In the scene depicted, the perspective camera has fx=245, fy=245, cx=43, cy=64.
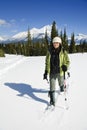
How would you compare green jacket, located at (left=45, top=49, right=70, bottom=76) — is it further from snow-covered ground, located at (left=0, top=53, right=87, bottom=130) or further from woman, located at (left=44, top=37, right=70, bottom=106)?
snow-covered ground, located at (left=0, top=53, right=87, bottom=130)

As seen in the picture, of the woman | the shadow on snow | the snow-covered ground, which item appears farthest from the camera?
the shadow on snow

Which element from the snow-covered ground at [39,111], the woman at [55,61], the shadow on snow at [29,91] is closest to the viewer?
the snow-covered ground at [39,111]

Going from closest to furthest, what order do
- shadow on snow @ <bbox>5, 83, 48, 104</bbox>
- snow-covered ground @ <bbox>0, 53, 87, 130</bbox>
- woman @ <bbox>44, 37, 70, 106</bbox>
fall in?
snow-covered ground @ <bbox>0, 53, 87, 130</bbox>, woman @ <bbox>44, 37, 70, 106</bbox>, shadow on snow @ <bbox>5, 83, 48, 104</bbox>

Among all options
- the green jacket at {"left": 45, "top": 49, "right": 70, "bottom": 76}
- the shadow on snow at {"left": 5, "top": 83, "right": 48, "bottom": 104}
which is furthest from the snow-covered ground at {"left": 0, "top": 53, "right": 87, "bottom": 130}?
the green jacket at {"left": 45, "top": 49, "right": 70, "bottom": 76}

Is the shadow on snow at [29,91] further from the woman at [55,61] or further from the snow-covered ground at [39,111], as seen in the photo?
the woman at [55,61]

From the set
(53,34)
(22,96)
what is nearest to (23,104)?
(22,96)

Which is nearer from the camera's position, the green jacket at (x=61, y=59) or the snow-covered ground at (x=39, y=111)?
the snow-covered ground at (x=39, y=111)

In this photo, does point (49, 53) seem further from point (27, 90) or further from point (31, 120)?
point (27, 90)

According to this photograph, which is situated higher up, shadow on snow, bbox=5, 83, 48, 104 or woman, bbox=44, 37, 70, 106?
woman, bbox=44, 37, 70, 106

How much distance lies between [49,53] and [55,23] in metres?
75.4

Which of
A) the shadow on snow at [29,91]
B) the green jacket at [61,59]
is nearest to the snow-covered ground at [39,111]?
the shadow on snow at [29,91]

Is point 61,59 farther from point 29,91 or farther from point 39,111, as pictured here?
point 29,91

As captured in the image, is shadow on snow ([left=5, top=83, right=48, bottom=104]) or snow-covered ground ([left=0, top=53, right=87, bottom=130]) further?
shadow on snow ([left=5, top=83, right=48, bottom=104])

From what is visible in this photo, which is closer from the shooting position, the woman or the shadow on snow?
the woman
